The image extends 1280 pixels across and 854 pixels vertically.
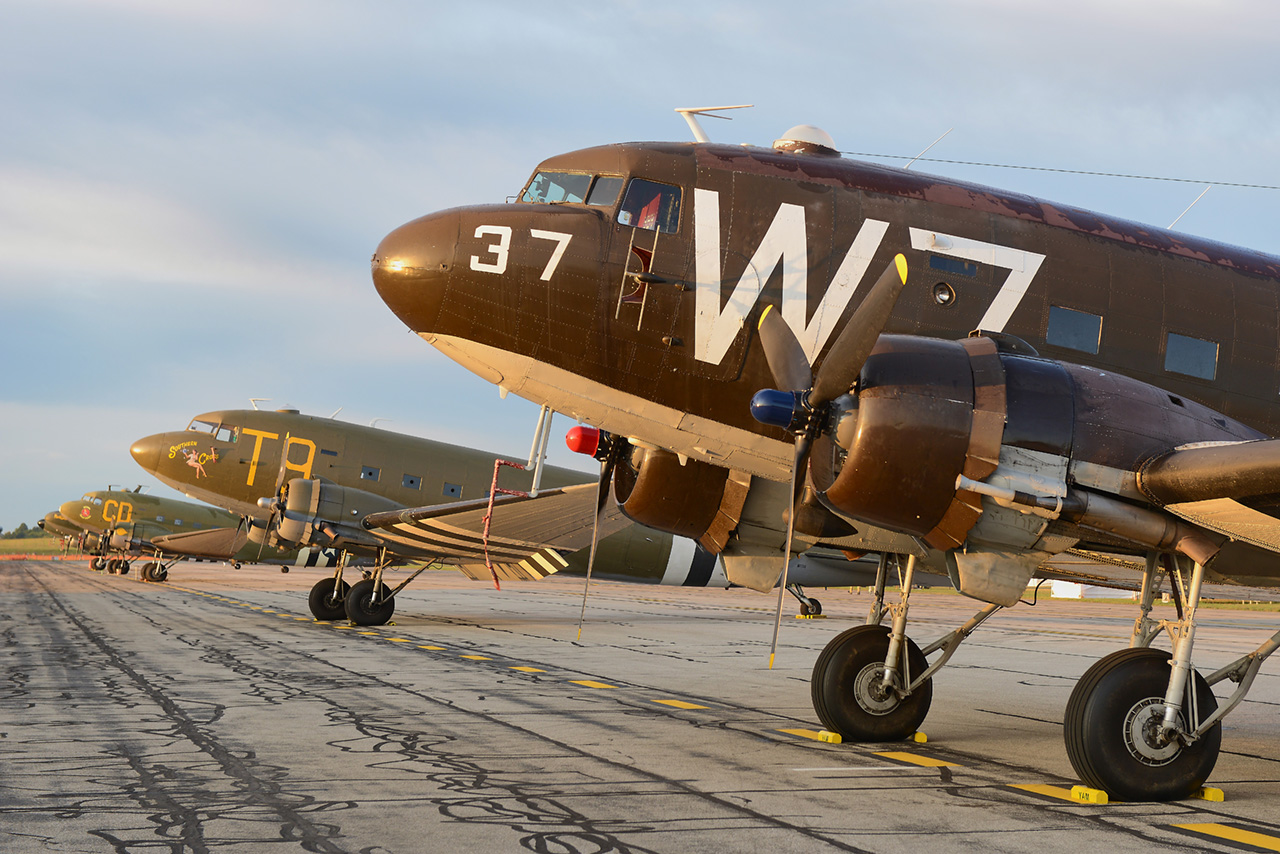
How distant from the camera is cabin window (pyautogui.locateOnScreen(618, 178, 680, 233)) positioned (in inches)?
398

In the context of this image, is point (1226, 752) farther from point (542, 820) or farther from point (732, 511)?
point (542, 820)

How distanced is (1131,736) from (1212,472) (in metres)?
2.10

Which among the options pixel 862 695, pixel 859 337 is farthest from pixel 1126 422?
pixel 862 695

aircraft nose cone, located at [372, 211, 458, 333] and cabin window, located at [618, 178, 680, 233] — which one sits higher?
cabin window, located at [618, 178, 680, 233]

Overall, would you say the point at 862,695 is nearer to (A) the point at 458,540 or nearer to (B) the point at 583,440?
(B) the point at 583,440

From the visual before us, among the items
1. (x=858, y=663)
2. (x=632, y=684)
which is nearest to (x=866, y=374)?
(x=858, y=663)

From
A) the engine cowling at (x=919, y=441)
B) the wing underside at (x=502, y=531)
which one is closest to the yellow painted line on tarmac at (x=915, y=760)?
the engine cowling at (x=919, y=441)

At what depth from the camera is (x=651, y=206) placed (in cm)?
1018

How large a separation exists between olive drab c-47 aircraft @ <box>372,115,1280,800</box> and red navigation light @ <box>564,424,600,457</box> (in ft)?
2.36

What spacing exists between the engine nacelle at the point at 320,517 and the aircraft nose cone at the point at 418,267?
694 inches

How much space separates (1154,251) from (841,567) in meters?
19.7

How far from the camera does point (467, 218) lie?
9.99 metres

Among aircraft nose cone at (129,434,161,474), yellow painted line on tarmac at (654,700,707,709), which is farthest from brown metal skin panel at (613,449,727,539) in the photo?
aircraft nose cone at (129,434,161,474)

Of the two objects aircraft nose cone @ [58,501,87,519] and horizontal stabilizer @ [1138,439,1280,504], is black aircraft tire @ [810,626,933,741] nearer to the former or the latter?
horizontal stabilizer @ [1138,439,1280,504]
